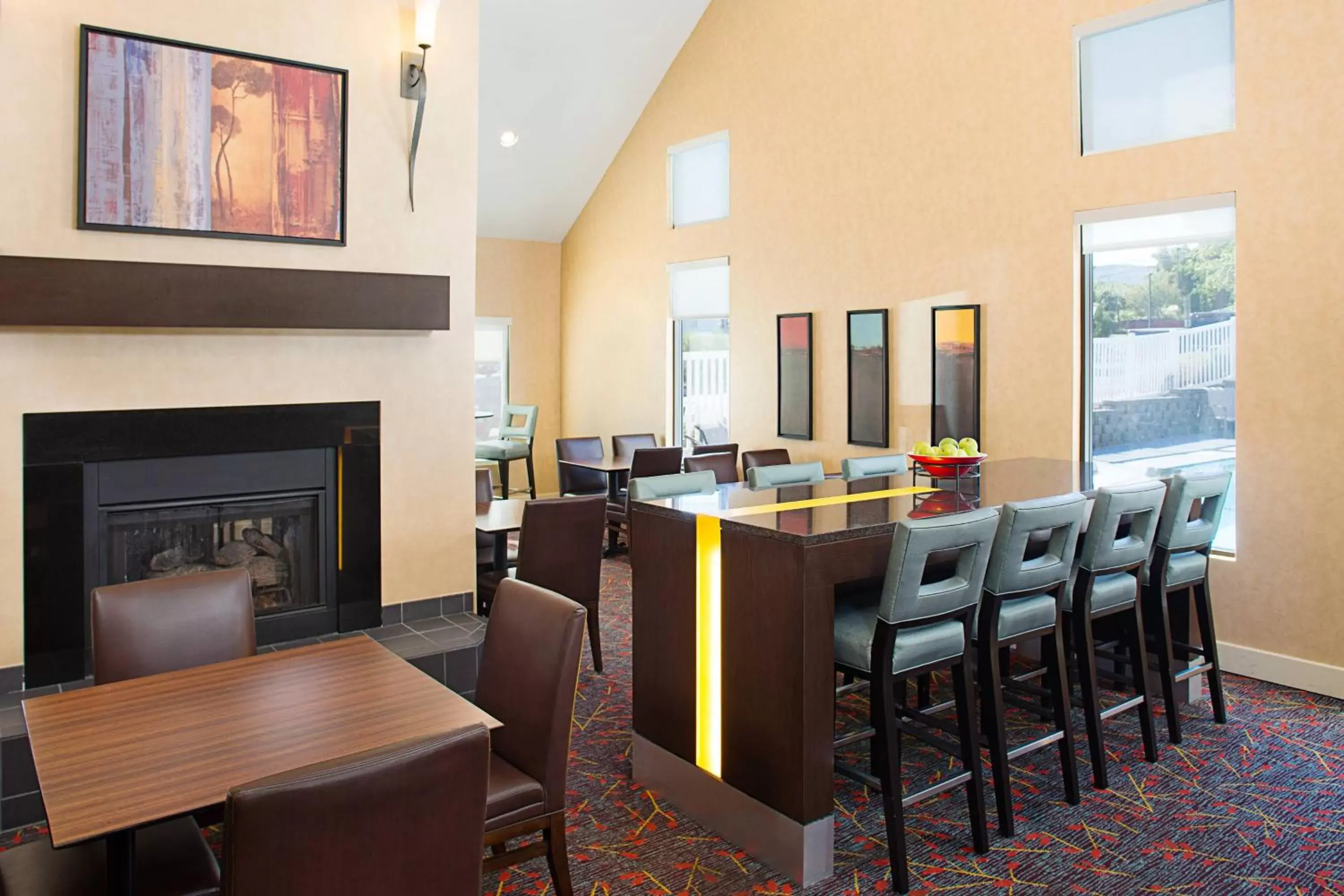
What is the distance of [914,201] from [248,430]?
4.43 m

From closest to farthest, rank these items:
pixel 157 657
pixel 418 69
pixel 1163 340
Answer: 1. pixel 157 657
2. pixel 418 69
3. pixel 1163 340

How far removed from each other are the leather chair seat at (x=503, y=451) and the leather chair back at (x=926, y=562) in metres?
6.75

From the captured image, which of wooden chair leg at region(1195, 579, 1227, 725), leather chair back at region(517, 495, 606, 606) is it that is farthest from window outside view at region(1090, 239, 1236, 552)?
leather chair back at region(517, 495, 606, 606)

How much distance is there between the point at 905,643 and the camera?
2990mm

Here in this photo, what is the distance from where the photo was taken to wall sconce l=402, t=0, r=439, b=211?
419cm

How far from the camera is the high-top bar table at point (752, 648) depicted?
2918mm

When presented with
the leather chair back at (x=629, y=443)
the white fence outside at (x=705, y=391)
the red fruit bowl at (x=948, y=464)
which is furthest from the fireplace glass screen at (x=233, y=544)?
the white fence outside at (x=705, y=391)

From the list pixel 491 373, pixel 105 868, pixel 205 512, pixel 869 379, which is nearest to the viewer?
pixel 105 868

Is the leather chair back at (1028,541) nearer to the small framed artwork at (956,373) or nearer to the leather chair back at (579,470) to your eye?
the small framed artwork at (956,373)

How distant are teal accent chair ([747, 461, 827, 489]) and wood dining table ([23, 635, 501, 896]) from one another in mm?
2176

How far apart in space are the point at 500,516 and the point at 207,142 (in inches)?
88.2

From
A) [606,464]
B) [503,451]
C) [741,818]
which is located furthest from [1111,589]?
[503,451]

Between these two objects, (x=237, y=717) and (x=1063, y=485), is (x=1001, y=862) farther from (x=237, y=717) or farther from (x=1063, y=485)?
(x=237, y=717)

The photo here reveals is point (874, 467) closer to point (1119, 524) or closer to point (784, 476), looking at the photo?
point (784, 476)
